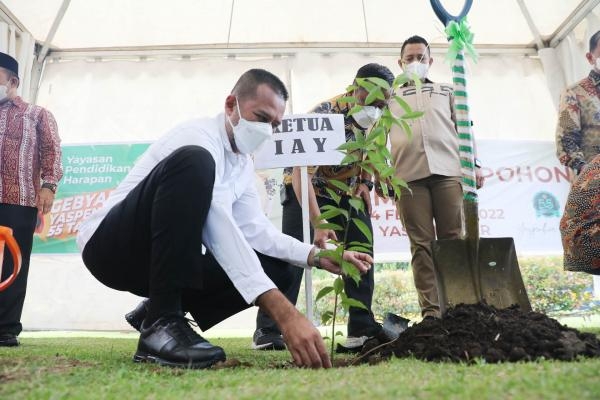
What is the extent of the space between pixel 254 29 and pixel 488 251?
348 centimetres

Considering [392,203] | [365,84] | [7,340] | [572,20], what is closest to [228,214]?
[365,84]

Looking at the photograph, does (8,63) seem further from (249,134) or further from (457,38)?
(457,38)

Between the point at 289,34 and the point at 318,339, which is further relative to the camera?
the point at 289,34

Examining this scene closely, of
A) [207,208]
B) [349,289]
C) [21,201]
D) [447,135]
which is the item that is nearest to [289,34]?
[447,135]

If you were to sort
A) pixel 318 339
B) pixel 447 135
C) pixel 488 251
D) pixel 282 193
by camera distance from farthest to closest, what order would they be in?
1. pixel 447 135
2. pixel 282 193
3. pixel 488 251
4. pixel 318 339

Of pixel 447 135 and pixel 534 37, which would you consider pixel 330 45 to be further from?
pixel 447 135

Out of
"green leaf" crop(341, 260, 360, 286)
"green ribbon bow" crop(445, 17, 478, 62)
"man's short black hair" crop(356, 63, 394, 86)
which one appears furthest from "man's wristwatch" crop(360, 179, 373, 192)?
"green leaf" crop(341, 260, 360, 286)

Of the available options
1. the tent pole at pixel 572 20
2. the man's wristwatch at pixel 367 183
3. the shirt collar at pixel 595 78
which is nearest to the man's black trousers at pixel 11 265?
the man's wristwatch at pixel 367 183

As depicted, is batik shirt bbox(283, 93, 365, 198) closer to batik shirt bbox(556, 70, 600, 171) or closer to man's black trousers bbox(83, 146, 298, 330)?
man's black trousers bbox(83, 146, 298, 330)

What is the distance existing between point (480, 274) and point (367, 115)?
2.69 ft

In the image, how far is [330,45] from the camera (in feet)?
15.6

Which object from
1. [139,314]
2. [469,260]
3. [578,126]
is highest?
[578,126]

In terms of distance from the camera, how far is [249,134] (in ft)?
5.24

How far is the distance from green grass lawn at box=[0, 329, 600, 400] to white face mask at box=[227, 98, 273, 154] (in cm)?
71
